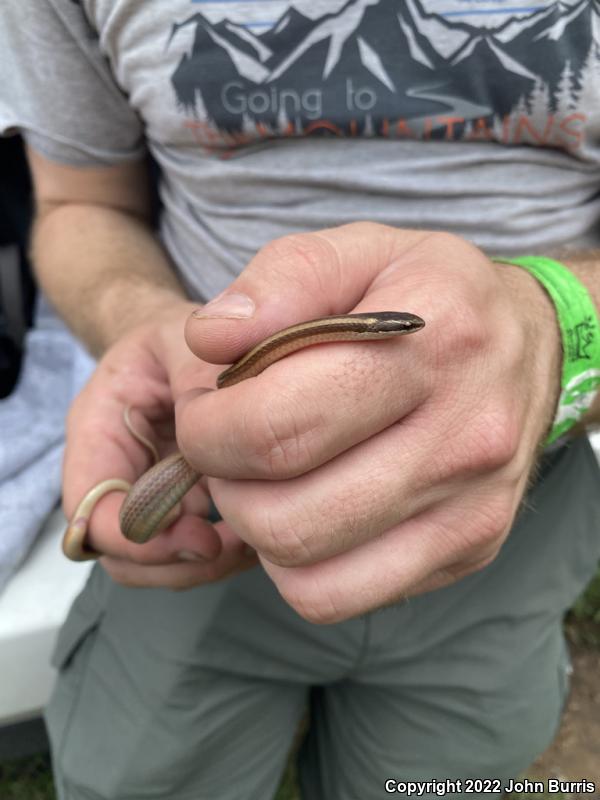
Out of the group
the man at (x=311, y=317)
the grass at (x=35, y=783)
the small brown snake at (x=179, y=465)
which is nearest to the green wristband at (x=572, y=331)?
the man at (x=311, y=317)

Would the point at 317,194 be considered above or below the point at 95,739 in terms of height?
above

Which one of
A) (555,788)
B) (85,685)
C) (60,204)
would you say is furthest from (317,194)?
(555,788)

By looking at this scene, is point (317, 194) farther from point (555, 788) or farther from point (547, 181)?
point (555, 788)

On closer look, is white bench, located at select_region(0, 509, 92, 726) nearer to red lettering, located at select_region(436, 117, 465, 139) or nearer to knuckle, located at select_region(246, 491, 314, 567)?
knuckle, located at select_region(246, 491, 314, 567)

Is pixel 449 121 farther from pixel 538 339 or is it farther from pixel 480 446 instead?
pixel 480 446

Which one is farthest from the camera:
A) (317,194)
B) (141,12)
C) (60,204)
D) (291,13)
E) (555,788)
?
(555,788)

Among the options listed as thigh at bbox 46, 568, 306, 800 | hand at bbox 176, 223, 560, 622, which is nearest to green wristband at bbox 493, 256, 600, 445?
hand at bbox 176, 223, 560, 622

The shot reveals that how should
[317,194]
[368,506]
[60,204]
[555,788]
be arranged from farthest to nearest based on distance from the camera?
[555,788]
[60,204]
[317,194]
[368,506]

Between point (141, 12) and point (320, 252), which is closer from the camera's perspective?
point (320, 252)
